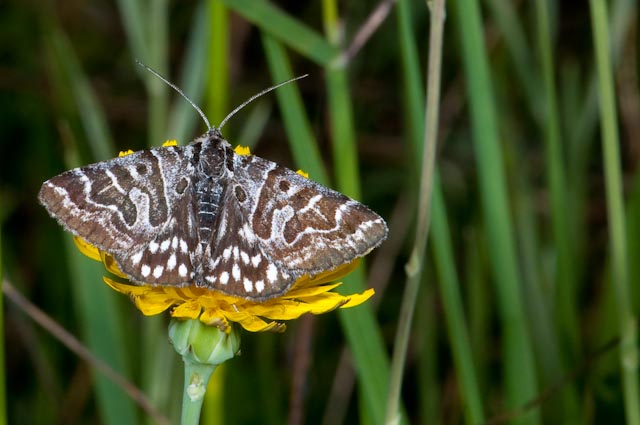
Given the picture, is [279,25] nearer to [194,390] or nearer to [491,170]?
[491,170]

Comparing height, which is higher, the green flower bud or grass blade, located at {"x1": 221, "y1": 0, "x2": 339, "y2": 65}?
grass blade, located at {"x1": 221, "y1": 0, "x2": 339, "y2": 65}

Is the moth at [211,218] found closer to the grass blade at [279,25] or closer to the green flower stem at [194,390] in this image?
the green flower stem at [194,390]

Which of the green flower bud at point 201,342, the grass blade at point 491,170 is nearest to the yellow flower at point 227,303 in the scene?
the green flower bud at point 201,342

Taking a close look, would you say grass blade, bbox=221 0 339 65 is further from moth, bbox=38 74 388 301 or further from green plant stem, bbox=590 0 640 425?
green plant stem, bbox=590 0 640 425

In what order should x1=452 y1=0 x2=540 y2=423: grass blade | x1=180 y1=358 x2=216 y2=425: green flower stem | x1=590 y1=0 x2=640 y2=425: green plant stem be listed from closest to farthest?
x1=180 y1=358 x2=216 y2=425: green flower stem → x1=590 y1=0 x2=640 y2=425: green plant stem → x1=452 y1=0 x2=540 y2=423: grass blade

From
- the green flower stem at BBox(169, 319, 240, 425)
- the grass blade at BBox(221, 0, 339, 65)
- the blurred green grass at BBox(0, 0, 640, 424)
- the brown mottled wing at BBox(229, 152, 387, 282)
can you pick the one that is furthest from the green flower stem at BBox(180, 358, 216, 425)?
the grass blade at BBox(221, 0, 339, 65)

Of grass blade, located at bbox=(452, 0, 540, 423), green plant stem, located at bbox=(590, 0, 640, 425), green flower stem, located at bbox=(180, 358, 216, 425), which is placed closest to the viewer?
green flower stem, located at bbox=(180, 358, 216, 425)

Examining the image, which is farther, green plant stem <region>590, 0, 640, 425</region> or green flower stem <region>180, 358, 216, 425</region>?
green plant stem <region>590, 0, 640, 425</region>

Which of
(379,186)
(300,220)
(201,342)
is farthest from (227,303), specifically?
(379,186)
